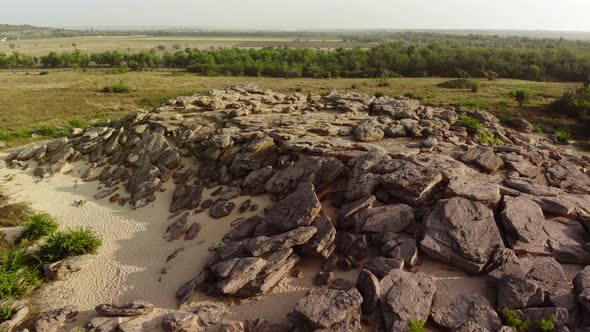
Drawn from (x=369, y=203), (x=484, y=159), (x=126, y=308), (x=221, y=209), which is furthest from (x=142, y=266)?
(x=484, y=159)

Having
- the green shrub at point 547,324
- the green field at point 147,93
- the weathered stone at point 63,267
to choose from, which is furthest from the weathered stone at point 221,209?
the green field at point 147,93

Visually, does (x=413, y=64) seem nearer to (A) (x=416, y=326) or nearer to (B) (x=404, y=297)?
(B) (x=404, y=297)

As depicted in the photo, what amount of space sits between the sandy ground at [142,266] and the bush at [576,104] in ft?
105

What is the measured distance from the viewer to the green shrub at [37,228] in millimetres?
17703

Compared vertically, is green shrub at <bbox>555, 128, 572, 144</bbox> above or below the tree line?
below

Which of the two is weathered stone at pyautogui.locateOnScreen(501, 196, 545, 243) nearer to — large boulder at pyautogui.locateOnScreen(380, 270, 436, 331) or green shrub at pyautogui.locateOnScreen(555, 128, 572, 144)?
large boulder at pyautogui.locateOnScreen(380, 270, 436, 331)

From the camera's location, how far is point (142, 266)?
625 inches

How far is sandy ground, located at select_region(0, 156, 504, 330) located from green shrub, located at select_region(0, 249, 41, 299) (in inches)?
19.8

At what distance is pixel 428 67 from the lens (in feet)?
232

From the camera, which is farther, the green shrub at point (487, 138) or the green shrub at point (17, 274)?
the green shrub at point (487, 138)

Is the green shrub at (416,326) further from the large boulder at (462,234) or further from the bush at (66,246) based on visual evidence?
the bush at (66,246)

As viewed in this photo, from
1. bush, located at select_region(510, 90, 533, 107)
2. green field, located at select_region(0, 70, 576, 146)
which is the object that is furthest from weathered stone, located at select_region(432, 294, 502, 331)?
bush, located at select_region(510, 90, 533, 107)

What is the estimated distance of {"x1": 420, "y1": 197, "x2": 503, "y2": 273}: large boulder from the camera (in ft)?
42.1

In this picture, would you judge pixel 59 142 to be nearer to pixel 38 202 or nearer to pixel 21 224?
pixel 38 202
